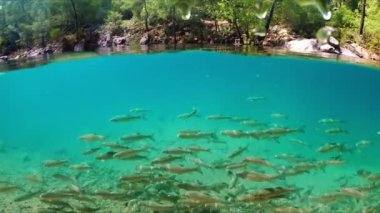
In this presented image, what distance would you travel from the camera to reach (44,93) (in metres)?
23.2

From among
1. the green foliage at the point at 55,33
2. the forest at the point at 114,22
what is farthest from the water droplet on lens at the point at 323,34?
the green foliage at the point at 55,33

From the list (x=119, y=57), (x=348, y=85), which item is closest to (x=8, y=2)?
(x=119, y=57)

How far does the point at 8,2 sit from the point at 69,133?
10007mm

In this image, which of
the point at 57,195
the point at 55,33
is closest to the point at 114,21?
the point at 55,33

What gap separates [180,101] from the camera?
2028 cm

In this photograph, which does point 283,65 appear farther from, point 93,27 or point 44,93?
point 44,93

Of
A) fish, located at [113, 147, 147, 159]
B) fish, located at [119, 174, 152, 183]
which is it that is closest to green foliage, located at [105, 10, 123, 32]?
fish, located at [113, 147, 147, 159]

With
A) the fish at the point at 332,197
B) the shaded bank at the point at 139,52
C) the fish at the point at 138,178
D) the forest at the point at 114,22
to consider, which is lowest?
the shaded bank at the point at 139,52

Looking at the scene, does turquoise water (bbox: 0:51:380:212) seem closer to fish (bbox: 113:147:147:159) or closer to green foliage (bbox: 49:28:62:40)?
green foliage (bbox: 49:28:62:40)

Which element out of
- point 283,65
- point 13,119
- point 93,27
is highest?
point 93,27

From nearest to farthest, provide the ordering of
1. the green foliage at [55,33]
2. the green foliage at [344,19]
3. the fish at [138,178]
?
the fish at [138,178]
the green foliage at [344,19]
the green foliage at [55,33]

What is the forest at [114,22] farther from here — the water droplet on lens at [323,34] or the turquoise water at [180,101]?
the water droplet on lens at [323,34]

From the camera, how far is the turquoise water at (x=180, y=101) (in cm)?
1252

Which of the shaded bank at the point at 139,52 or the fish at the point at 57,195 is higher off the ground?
the fish at the point at 57,195
